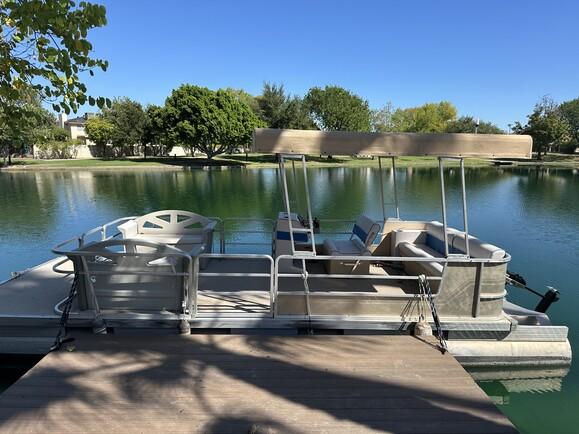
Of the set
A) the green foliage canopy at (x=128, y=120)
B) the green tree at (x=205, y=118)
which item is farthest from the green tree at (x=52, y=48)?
the green foliage canopy at (x=128, y=120)

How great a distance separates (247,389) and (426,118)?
8189 centimetres

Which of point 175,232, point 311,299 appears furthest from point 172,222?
point 311,299

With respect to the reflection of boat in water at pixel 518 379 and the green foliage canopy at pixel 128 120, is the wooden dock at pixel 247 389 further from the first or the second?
the green foliage canopy at pixel 128 120

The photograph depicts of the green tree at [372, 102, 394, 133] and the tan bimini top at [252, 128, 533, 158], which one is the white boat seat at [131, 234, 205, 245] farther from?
the green tree at [372, 102, 394, 133]

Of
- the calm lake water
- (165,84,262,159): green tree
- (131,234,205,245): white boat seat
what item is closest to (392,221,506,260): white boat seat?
the calm lake water

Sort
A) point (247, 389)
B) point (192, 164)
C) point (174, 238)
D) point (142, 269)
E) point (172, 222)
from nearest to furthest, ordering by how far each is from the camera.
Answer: point (247, 389)
point (142, 269)
point (174, 238)
point (172, 222)
point (192, 164)

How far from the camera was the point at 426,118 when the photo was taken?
7744cm

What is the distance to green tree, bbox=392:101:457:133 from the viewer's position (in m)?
76.9

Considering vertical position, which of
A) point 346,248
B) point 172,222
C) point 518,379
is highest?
point 172,222

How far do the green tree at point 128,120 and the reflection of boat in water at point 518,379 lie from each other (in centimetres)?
6174

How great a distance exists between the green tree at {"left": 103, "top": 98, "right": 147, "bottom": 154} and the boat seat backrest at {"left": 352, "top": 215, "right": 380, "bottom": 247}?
5947 cm

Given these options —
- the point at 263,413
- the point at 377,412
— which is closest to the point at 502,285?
the point at 377,412

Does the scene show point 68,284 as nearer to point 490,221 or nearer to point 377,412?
point 377,412

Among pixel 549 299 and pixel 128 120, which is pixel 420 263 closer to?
pixel 549 299
